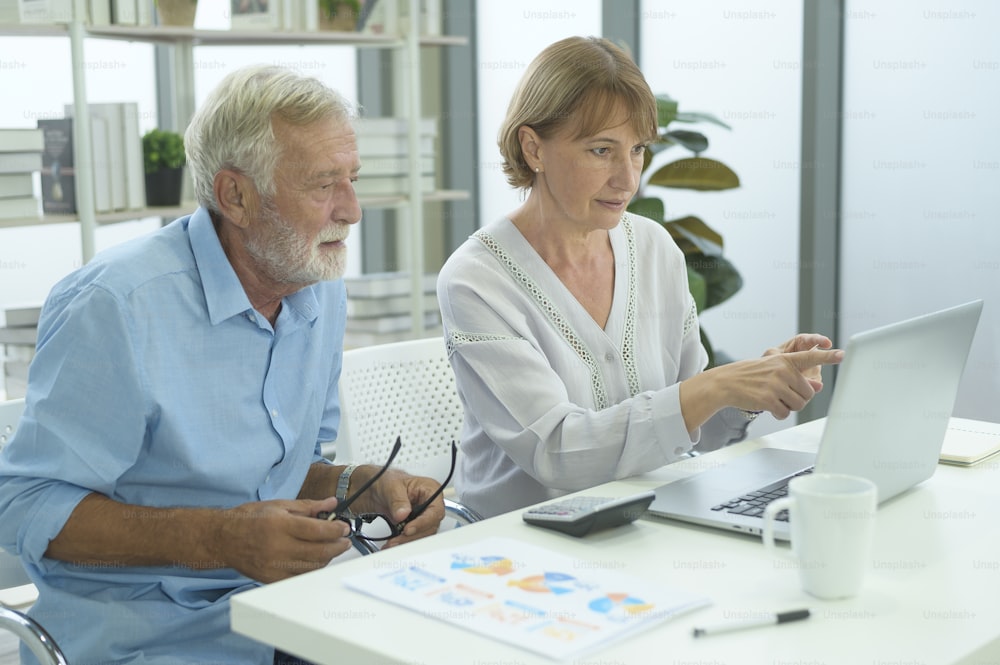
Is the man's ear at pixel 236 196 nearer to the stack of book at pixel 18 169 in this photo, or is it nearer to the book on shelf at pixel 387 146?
the stack of book at pixel 18 169

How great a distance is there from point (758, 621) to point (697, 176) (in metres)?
2.37

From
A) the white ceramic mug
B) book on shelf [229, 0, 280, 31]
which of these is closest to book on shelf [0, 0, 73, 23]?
book on shelf [229, 0, 280, 31]

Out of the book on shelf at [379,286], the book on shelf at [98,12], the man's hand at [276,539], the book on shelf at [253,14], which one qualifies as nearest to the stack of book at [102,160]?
the book on shelf at [98,12]

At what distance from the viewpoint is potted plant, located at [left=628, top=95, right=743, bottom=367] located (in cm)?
330

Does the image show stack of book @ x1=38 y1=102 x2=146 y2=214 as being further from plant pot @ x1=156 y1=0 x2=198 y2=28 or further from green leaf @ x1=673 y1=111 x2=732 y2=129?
green leaf @ x1=673 y1=111 x2=732 y2=129

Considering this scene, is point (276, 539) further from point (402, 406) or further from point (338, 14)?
point (338, 14)

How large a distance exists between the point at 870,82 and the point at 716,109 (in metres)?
0.59

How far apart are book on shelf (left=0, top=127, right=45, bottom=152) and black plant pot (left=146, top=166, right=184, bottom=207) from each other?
339 mm

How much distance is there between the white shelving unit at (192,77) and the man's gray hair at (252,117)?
150cm

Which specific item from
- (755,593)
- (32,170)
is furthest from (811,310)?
(755,593)

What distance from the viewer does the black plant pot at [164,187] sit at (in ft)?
10.7

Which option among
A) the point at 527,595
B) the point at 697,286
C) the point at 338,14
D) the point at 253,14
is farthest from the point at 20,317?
the point at 527,595

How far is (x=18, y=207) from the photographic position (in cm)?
299

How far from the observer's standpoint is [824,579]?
1.19m
